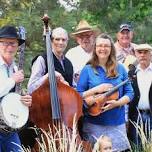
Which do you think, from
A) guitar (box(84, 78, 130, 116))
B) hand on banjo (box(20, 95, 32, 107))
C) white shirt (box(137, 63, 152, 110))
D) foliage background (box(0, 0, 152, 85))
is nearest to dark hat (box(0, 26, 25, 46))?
hand on banjo (box(20, 95, 32, 107))

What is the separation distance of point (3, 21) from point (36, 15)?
3.56ft

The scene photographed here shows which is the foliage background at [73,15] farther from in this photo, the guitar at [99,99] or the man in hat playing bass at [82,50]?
the guitar at [99,99]

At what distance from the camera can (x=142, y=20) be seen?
14352 millimetres

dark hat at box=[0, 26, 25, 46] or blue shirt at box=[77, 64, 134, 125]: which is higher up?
dark hat at box=[0, 26, 25, 46]

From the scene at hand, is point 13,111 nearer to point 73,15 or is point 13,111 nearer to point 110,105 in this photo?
point 110,105

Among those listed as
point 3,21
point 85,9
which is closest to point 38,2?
point 3,21

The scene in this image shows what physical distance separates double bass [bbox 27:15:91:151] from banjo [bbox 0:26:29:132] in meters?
0.22

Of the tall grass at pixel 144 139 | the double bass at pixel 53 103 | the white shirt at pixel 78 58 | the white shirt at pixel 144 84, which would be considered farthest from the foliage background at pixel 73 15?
the double bass at pixel 53 103

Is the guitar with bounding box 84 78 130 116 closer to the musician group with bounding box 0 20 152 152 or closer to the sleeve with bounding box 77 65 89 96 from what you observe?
the musician group with bounding box 0 20 152 152

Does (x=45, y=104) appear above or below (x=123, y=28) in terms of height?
below

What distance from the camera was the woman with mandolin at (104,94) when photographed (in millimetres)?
4922

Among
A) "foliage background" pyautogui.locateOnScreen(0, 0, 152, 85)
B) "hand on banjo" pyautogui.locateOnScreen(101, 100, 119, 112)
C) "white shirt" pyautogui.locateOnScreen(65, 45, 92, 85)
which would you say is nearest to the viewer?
"hand on banjo" pyautogui.locateOnScreen(101, 100, 119, 112)

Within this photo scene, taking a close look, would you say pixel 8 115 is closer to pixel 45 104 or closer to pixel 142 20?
pixel 45 104

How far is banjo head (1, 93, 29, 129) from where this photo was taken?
442 centimetres
